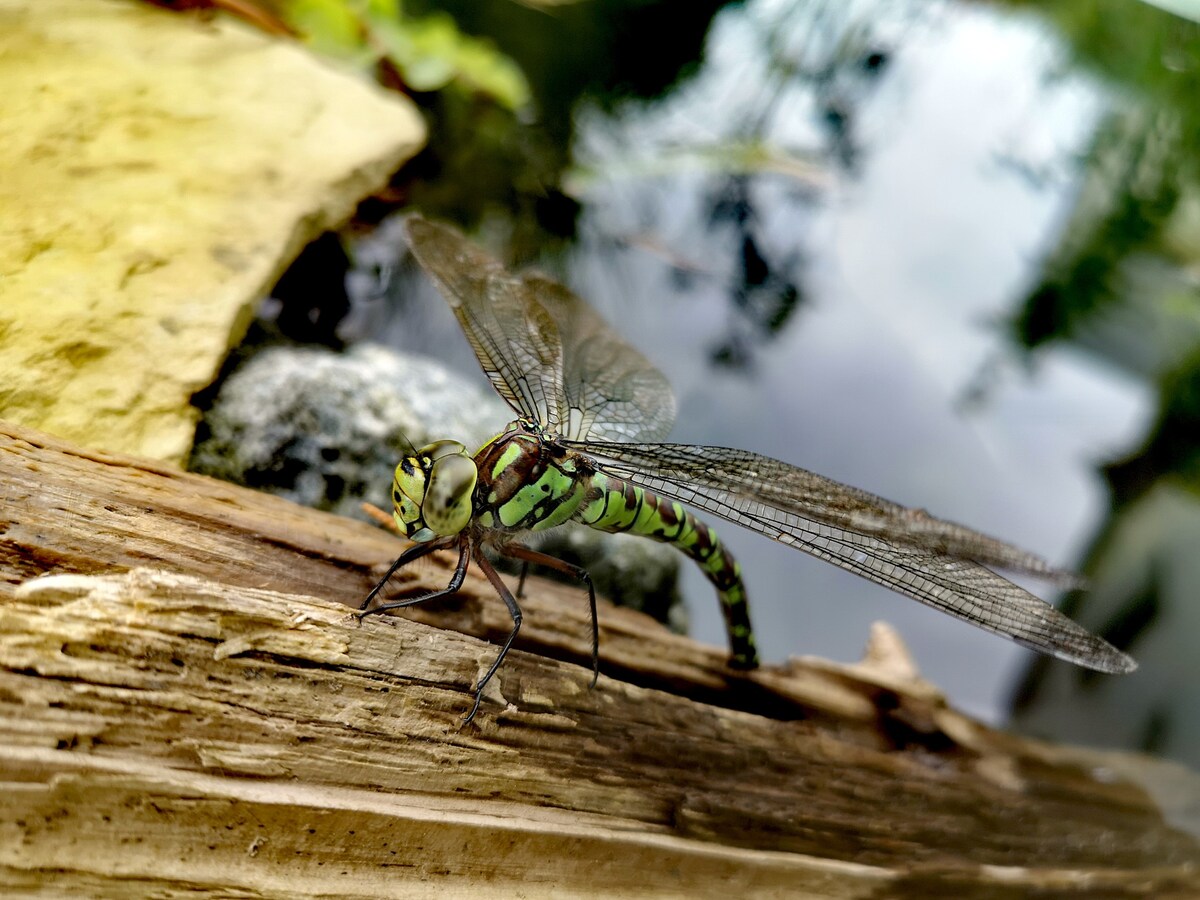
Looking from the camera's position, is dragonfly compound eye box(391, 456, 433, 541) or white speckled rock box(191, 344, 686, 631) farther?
white speckled rock box(191, 344, 686, 631)

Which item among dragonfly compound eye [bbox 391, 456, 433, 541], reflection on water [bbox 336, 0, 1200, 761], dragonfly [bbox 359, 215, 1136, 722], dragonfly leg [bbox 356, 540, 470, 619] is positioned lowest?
dragonfly leg [bbox 356, 540, 470, 619]

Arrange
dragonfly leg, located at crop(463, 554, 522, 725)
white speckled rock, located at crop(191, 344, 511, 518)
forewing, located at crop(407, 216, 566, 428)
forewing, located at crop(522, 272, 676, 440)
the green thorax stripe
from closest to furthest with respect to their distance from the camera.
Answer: dragonfly leg, located at crop(463, 554, 522, 725)
the green thorax stripe
white speckled rock, located at crop(191, 344, 511, 518)
forewing, located at crop(407, 216, 566, 428)
forewing, located at crop(522, 272, 676, 440)

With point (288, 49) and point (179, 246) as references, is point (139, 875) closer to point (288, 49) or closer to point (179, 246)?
point (179, 246)

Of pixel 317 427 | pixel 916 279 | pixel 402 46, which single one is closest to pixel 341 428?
pixel 317 427

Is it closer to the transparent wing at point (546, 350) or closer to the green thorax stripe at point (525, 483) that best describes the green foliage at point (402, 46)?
the transparent wing at point (546, 350)

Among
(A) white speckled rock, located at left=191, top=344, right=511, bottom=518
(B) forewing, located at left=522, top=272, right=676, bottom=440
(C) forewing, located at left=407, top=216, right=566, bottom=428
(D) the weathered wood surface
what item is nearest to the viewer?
(D) the weathered wood surface

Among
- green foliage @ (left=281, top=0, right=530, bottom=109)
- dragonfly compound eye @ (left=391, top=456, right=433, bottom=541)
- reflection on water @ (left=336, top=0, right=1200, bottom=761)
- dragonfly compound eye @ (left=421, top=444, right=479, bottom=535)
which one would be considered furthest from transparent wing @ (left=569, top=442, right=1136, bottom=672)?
green foliage @ (left=281, top=0, right=530, bottom=109)

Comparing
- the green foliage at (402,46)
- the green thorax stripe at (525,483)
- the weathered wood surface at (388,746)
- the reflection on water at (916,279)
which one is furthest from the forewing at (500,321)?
the green foliage at (402,46)

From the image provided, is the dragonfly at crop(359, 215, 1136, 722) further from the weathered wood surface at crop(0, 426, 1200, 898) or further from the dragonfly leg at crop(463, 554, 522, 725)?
the weathered wood surface at crop(0, 426, 1200, 898)
